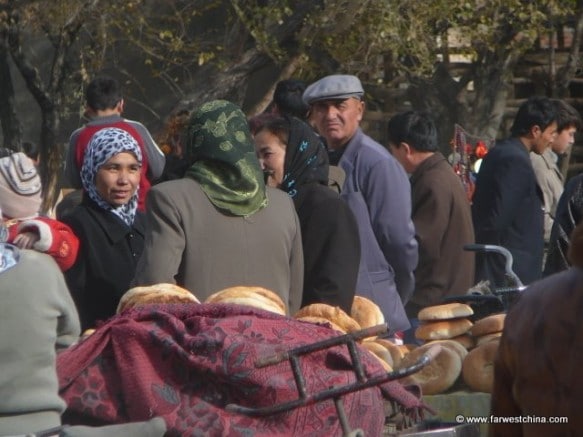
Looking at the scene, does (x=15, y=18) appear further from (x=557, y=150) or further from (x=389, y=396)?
(x=389, y=396)

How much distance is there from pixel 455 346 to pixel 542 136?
9.83ft

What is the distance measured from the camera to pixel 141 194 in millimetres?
6363

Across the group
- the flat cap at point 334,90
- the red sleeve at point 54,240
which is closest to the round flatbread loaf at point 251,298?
the red sleeve at point 54,240

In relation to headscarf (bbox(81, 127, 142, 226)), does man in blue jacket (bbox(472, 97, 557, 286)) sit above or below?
below

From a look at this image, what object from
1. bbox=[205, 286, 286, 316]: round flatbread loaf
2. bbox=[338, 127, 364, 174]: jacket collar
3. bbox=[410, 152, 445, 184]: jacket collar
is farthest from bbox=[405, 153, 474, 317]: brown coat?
bbox=[205, 286, 286, 316]: round flatbread loaf

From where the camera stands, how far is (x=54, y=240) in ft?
14.4

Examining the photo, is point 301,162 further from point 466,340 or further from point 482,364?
point 482,364

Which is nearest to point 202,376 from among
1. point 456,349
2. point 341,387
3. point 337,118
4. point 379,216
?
point 341,387

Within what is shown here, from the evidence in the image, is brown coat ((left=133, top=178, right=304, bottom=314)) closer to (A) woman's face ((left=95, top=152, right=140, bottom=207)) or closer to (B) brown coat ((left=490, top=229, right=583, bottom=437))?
(A) woman's face ((left=95, top=152, right=140, bottom=207))

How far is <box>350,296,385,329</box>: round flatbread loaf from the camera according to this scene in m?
4.93

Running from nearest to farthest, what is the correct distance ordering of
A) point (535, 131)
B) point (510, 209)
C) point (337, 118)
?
point (337, 118)
point (510, 209)
point (535, 131)

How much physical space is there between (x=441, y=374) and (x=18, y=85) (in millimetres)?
13149

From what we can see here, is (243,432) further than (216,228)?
No

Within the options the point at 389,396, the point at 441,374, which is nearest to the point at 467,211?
the point at 441,374
